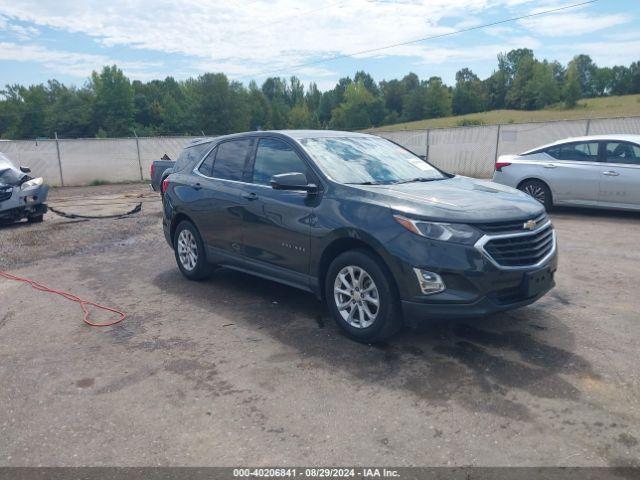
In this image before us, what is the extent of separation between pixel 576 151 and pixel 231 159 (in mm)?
7379

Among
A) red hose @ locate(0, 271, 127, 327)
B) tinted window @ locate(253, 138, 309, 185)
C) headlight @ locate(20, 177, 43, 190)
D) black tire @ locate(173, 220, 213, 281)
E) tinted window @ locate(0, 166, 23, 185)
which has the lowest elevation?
red hose @ locate(0, 271, 127, 327)

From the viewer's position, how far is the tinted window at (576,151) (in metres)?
9.96

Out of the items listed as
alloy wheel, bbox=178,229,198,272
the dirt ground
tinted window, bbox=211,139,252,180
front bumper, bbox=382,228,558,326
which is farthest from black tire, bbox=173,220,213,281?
front bumper, bbox=382,228,558,326

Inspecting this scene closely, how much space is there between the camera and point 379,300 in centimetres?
417

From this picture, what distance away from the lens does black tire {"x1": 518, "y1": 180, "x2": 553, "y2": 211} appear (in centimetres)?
1050

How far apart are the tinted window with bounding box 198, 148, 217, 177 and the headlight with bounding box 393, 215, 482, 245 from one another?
9.94 ft

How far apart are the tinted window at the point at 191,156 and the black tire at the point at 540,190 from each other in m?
6.77

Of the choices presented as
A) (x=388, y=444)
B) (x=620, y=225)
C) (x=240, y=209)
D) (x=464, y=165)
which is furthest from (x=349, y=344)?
(x=464, y=165)

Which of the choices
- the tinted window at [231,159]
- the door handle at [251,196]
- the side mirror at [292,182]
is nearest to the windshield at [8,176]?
the tinted window at [231,159]

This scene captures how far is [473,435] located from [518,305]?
1.33 metres

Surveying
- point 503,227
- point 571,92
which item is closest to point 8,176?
point 503,227

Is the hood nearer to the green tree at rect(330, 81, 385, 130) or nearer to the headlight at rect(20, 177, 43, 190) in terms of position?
the headlight at rect(20, 177, 43, 190)

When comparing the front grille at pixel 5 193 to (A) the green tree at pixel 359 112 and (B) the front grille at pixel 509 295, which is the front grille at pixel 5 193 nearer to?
(B) the front grille at pixel 509 295

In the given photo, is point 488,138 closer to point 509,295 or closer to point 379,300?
point 509,295
